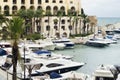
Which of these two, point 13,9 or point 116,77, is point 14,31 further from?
point 13,9

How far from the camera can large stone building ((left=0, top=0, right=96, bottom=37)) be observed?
109 metres

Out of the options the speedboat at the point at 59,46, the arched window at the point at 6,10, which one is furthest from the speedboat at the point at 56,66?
the arched window at the point at 6,10

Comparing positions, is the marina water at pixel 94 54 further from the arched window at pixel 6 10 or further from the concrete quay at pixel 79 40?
the arched window at pixel 6 10

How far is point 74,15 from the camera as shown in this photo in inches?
4427

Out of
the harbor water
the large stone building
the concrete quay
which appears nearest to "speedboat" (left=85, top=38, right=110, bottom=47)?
the harbor water

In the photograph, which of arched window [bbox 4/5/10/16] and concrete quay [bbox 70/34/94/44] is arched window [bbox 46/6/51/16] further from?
concrete quay [bbox 70/34/94/44]

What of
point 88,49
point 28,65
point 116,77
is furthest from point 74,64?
point 88,49

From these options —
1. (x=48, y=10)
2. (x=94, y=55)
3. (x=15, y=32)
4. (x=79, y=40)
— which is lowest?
(x=94, y=55)

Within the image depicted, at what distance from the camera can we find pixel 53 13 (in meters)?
112

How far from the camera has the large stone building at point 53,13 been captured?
358 ft

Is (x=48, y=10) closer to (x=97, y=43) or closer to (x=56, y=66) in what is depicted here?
(x=97, y=43)

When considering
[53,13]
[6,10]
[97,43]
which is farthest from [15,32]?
[53,13]

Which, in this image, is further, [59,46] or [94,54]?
[59,46]

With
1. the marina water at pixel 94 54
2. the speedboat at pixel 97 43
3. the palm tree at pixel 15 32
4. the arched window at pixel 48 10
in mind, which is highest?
the arched window at pixel 48 10
